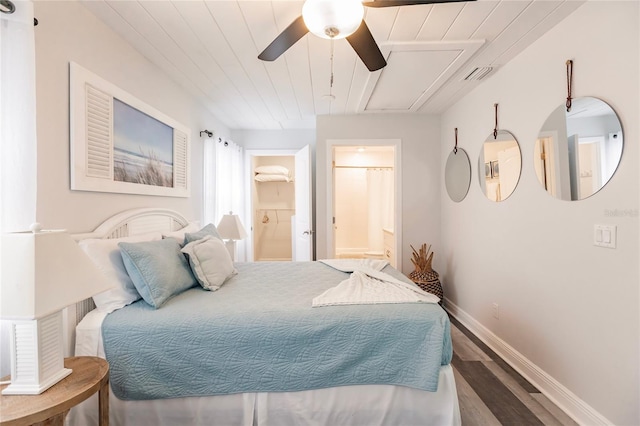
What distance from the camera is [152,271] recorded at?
1.58 metres

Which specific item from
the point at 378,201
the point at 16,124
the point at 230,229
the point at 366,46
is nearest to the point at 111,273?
the point at 16,124

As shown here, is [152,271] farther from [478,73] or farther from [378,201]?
[378,201]

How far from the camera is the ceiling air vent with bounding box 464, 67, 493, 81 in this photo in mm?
2402

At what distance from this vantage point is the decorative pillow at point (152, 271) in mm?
1548

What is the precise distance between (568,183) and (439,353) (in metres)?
1.32

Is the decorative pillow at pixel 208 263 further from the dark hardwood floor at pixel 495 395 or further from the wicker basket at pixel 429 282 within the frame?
the wicker basket at pixel 429 282

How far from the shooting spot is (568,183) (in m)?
1.76

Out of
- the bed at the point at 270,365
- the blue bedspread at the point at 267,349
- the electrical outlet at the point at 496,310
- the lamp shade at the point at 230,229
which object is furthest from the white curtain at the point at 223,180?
the electrical outlet at the point at 496,310

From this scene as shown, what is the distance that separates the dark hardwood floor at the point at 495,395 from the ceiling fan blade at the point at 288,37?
2346 millimetres

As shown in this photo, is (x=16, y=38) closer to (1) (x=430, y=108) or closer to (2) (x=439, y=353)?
(2) (x=439, y=353)

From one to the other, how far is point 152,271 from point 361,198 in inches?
186

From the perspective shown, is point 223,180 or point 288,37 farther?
point 223,180

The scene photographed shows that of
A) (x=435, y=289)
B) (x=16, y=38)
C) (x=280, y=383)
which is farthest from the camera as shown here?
(x=435, y=289)

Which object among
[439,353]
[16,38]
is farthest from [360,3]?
[439,353]
